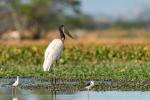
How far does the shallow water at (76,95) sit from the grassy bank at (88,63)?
2522 millimetres

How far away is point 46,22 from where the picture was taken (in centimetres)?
5725

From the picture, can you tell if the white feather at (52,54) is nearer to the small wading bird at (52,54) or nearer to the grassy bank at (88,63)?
the small wading bird at (52,54)

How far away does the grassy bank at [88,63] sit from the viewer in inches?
735

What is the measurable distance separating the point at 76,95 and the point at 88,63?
8.14 metres

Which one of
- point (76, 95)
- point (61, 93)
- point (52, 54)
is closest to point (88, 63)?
point (52, 54)

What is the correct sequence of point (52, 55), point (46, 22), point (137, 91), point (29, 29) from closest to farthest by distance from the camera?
1. point (137, 91)
2. point (52, 55)
3. point (29, 29)
4. point (46, 22)

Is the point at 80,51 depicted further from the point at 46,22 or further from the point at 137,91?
the point at 46,22

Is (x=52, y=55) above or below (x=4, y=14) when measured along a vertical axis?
below

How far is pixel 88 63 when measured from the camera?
23.1m

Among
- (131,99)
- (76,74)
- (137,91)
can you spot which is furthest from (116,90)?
(76,74)

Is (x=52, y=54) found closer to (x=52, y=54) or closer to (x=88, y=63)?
(x=52, y=54)

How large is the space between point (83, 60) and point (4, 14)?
3122 centimetres

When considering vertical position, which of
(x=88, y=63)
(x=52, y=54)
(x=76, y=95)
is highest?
(x=88, y=63)

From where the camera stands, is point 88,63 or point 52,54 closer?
point 52,54
